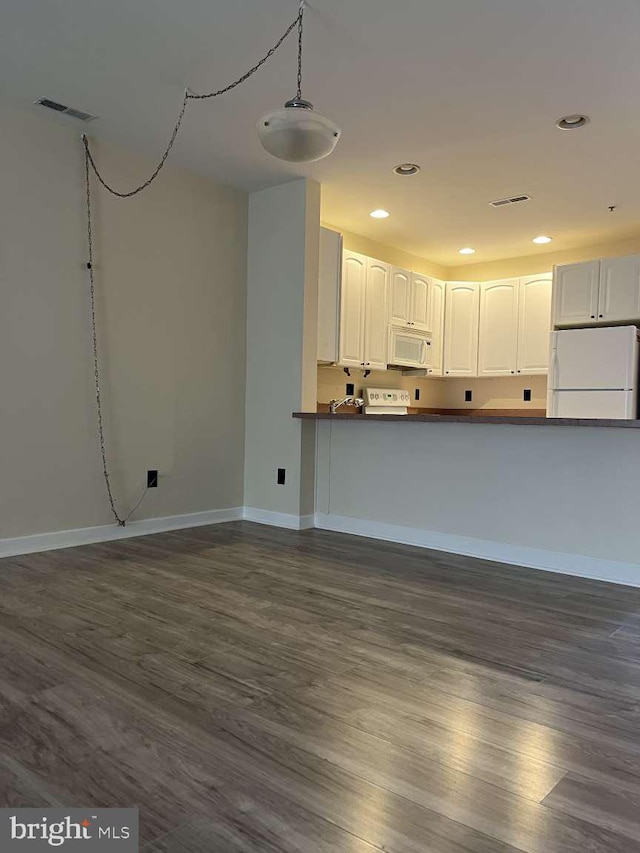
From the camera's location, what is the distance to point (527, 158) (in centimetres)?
393

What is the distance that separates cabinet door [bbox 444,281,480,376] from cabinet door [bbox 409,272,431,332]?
1.24 feet

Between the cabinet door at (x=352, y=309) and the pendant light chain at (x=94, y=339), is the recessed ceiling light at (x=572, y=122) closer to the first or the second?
the cabinet door at (x=352, y=309)

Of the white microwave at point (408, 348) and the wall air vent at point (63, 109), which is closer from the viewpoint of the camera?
the wall air vent at point (63, 109)

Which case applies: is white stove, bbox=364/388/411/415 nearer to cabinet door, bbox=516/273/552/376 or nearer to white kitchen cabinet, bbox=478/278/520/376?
white kitchen cabinet, bbox=478/278/520/376

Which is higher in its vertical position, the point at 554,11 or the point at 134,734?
the point at 554,11

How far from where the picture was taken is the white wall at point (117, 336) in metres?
3.50

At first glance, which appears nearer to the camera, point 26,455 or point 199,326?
point 26,455

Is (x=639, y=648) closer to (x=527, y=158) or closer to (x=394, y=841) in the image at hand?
(x=394, y=841)

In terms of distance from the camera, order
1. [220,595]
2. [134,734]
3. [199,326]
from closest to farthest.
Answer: [134,734]
[220,595]
[199,326]

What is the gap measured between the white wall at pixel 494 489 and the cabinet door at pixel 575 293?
233cm

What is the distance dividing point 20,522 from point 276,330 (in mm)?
2141

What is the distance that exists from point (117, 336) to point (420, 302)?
3.17 metres

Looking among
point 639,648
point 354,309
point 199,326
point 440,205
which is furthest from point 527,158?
point 639,648

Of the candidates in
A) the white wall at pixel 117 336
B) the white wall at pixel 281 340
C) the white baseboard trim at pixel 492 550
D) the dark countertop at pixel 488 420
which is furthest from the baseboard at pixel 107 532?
the dark countertop at pixel 488 420
